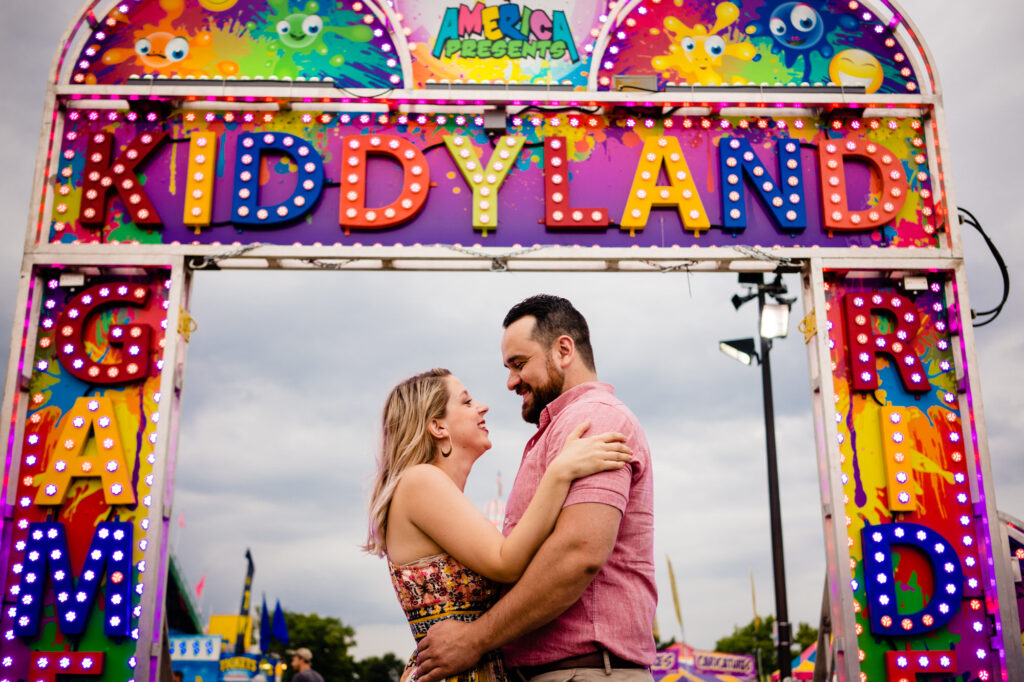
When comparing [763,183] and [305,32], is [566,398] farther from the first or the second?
[305,32]

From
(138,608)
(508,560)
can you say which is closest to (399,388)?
(508,560)

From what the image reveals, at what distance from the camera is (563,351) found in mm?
3092

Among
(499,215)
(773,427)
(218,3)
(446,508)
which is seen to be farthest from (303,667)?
(446,508)

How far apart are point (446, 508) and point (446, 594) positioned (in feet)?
0.98

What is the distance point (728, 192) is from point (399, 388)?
4369 millimetres

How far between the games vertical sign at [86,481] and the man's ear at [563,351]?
4.25 metres

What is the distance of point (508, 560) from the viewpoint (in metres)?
2.58

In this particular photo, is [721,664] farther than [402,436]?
Yes

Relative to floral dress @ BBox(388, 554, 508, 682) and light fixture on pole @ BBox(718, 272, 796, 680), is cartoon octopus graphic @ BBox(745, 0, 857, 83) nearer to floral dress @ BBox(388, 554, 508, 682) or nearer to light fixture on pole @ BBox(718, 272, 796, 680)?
light fixture on pole @ BBox(718, 272, 796, 680)

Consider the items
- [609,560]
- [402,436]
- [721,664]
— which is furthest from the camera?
[721,664]

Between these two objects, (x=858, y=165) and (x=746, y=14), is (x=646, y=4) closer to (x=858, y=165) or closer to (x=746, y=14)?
(x=746, y=14)

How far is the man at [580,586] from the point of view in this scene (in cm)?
243

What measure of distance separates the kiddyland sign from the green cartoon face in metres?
0.76

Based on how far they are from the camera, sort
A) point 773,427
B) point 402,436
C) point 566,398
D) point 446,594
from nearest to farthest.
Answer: point 446,594, point 566,398, point 402,436, point 773,427
